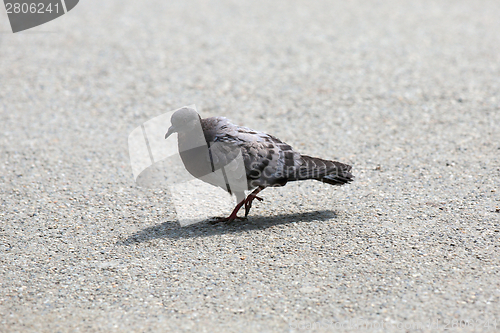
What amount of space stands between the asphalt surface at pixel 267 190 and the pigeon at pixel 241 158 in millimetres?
387

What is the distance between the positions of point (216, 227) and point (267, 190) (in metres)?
1.08

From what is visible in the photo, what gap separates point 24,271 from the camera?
4.75 m

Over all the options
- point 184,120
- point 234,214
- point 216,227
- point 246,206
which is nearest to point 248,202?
point 246,206

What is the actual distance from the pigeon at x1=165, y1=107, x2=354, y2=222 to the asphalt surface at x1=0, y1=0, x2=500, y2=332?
39 centimetres

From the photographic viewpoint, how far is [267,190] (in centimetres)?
643

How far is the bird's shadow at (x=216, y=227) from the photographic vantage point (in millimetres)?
5312

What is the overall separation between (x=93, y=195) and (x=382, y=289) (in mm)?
3347

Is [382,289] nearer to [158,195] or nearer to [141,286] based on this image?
[141,286]

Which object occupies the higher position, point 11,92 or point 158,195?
point 11,92

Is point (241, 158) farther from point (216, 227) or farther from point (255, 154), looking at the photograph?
point (216, 227)

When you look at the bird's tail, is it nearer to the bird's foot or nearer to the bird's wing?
the bird's wing

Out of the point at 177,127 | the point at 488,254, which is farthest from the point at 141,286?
the point at 488,254

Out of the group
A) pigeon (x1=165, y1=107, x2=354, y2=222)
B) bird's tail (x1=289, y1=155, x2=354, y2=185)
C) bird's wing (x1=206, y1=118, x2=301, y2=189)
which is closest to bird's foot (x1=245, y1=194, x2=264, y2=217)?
pigeon (x1=165, y1=107, x2=354, y2=222)

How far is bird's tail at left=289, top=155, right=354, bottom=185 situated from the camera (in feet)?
18.3
